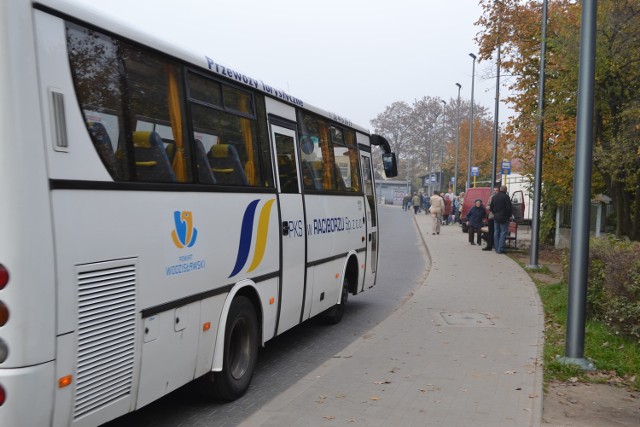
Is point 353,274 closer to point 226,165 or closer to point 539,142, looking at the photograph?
point 226,165

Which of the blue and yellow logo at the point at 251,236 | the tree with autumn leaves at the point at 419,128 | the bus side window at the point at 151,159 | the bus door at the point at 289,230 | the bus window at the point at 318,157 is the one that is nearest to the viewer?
the bus side window at the point at 151,159

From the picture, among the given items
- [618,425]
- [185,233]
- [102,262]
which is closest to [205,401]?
[185,233]

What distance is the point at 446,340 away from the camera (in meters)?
8.45

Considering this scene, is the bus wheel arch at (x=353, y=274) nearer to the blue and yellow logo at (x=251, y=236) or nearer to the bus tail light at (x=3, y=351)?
the blue and yellow logo at (x=251, y=236)

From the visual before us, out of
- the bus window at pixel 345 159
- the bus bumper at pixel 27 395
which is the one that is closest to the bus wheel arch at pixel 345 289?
the bus window at pixel 345 159

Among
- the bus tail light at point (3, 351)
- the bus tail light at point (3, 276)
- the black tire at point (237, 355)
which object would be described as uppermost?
the bus tail light at point (3, 276)

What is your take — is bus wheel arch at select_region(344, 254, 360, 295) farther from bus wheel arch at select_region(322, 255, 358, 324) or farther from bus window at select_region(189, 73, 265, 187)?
bus window at select_region(189, 73, 265, 187)

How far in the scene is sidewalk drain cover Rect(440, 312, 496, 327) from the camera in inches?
378

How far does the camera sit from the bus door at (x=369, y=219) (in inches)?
418

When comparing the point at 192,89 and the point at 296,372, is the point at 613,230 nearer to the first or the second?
the point at 296,372

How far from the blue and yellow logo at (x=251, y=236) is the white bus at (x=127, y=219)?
0.02m

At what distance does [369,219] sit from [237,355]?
494 cm

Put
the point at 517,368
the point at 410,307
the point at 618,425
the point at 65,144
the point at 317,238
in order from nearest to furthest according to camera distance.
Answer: the point at 65,144 < the point at 618,425 < the point at 517,368 < the point at 317,238 < the point at 410,307

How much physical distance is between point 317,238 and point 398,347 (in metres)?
1.60
